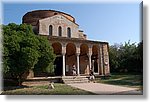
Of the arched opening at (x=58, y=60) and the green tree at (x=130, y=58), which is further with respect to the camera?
the arched opening at (x=58, y=60)

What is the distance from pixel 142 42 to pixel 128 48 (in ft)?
2.03

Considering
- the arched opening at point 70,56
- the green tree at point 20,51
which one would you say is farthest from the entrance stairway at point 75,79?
the green tree at point 20,51

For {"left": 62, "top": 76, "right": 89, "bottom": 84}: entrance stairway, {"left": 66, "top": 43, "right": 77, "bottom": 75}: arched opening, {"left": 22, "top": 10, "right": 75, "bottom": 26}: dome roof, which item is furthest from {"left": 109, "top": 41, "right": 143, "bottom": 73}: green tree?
{"left": 66, "top": 43, "right": 77, "bottom": 75}: arched opening

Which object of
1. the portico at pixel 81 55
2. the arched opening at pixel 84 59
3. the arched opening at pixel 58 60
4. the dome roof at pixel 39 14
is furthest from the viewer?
the arched opening at pixel 84 59

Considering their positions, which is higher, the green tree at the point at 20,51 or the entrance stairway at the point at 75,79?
the green tree at the point at 20,51

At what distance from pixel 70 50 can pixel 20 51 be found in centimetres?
451

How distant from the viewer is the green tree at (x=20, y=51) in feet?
18.4

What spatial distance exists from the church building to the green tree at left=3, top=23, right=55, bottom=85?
98.8 inches

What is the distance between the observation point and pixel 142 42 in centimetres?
490

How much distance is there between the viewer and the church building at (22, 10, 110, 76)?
30.9 ft

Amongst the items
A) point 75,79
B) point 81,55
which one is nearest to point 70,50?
point 81,55

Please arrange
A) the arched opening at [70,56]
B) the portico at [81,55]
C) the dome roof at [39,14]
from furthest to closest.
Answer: the arched opening at [70,56], the portico at [81,55], the dome roof at [39,14]

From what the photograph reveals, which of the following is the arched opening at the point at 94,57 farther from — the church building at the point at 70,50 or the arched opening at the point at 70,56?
the arched opening at the point at 70,56

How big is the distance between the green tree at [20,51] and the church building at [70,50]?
251 cm
